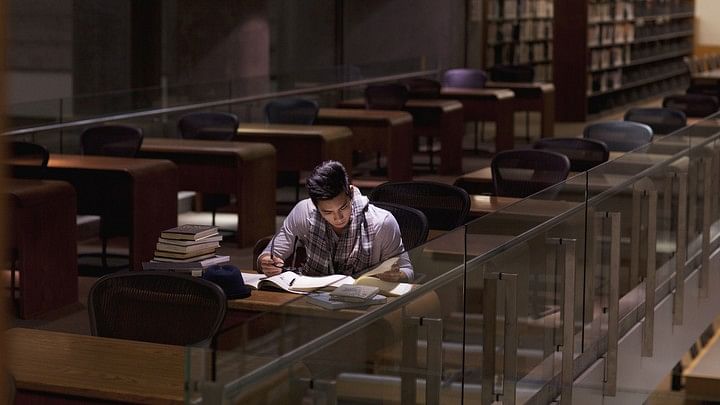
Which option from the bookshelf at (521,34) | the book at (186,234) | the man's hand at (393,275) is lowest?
the book at (186,234)

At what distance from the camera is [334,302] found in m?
3.31

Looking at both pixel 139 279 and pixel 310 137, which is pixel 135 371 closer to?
pixel 139 279

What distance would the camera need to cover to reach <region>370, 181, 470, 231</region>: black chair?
20.9ft

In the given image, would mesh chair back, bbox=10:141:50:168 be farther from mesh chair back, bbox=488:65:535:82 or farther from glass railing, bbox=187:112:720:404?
mesh chair back, bbox=488:65:535:82

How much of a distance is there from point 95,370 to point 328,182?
1727 millimetres

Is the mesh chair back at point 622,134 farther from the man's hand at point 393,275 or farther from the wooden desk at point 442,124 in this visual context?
the man's hand at point 393,275

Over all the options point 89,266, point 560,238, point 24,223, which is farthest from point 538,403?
point 89,266

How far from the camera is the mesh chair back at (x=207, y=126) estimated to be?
1059 cm

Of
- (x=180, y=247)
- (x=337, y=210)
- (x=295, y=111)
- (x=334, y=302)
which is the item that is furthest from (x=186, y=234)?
(x=295, y=111)

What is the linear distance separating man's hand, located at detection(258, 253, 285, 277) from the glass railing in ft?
1.72

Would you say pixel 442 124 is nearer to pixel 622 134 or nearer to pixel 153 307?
pixel 622 134

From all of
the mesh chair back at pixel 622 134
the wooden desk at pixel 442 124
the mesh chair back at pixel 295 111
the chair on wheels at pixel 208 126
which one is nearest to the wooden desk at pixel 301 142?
the chair on wheels at pixel 208 126

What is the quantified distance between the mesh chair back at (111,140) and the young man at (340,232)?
164 inches

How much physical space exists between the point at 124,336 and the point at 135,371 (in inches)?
31.4
